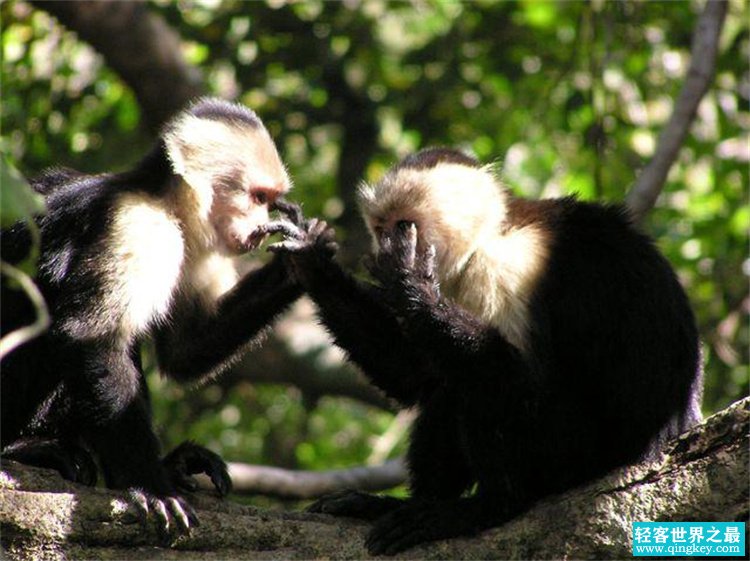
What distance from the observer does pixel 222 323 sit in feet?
18.8

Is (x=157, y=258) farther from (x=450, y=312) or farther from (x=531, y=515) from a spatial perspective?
(x=531, y=515)

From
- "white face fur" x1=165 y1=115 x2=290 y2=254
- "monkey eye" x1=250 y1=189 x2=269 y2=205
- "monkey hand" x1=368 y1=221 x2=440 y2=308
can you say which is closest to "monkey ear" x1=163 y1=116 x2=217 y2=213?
"white face fur" x1=165 y1=115 x2=290 y2=254

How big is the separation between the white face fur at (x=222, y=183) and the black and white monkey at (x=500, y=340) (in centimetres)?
46

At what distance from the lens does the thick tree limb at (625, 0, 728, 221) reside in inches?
256

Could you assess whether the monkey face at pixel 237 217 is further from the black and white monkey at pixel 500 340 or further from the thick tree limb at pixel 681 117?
the thick tree limb at pixel 681 117

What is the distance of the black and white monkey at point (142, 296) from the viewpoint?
4.78 metres

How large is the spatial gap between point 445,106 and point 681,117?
96.8 inches

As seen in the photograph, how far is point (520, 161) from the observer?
1040cm

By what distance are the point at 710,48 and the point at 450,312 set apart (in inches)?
121

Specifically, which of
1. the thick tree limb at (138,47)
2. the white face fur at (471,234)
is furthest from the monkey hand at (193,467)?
the thick tree limb at (138,47)

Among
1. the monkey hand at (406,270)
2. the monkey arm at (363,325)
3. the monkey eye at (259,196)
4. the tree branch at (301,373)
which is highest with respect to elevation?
the monkey hand at (406,270)

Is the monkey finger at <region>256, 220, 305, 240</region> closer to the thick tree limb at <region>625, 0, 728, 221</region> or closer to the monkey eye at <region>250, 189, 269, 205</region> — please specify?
the monkey eye at <region>250, 189, 269, 205</region>

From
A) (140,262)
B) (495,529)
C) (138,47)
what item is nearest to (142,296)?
(140,262)

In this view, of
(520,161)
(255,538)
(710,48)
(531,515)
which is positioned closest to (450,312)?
(531,515)
